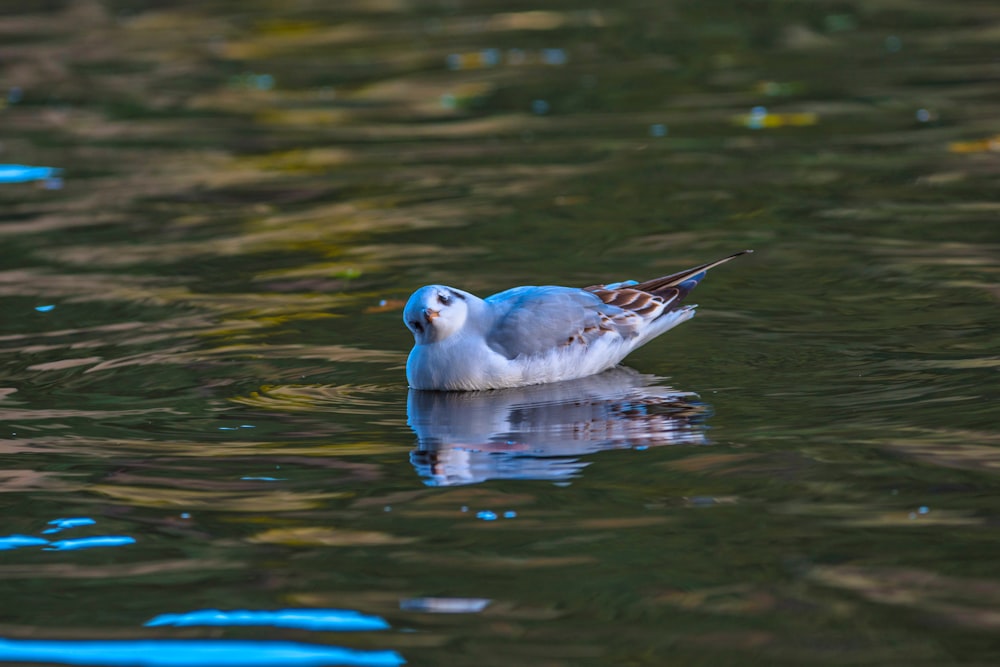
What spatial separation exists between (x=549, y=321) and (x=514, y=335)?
21 centimetres

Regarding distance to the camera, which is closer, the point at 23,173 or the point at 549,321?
the point at 549,321

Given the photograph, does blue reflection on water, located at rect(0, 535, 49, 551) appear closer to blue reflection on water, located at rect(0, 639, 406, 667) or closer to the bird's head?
blue reflection on water, located at rect(0, 639, 406, 667)

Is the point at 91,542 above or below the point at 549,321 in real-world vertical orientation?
below

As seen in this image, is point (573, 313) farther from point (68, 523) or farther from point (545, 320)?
point (68, 523)

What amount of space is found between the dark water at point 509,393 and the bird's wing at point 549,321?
0.28m

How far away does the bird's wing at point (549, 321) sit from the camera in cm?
820

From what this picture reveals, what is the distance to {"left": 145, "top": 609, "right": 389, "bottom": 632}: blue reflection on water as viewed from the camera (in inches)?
211

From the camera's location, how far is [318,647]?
17.1 ft

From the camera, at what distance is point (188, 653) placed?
5.22 metres

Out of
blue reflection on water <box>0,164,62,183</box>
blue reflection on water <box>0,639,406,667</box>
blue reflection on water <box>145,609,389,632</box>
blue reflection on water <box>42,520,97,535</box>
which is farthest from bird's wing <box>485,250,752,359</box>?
blue reflection on water <box>0,164,62,183</box>

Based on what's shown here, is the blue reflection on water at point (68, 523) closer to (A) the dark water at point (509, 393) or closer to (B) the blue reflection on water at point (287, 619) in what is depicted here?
(A) the dark water at point (509, 393)

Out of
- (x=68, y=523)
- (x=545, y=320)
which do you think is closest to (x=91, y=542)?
(x=68, y=523)

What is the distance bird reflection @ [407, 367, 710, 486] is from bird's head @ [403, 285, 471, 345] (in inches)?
13.7

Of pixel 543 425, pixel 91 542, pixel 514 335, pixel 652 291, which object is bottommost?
pixel 91 542
